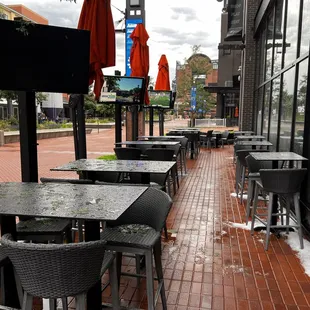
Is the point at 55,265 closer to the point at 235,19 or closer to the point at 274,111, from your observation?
the point at 274,111

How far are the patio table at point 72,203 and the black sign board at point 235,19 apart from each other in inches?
515

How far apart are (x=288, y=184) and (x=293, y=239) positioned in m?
0.77

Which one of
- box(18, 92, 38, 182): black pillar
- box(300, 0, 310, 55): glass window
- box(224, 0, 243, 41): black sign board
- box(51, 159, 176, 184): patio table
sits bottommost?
box(51, 159, 176, 184): patio table

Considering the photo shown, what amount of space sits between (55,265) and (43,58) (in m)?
2.04

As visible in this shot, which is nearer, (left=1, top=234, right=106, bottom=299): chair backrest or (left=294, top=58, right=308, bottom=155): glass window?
(left=1, top=234, right=106, bottom=299): chair backrest

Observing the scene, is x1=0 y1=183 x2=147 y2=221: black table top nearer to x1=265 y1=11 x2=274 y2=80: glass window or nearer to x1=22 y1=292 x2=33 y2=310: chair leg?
x1=22 y1=292 x2=33 y2=310: chair leg

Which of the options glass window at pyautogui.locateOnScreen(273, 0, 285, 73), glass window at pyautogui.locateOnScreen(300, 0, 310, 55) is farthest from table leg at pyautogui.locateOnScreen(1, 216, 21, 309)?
glass window at pyautogui.locateOnScreen(273, 0, 285, 73)

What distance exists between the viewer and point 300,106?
4969 mm

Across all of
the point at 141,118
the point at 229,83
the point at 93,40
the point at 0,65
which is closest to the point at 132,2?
the point at 141,118

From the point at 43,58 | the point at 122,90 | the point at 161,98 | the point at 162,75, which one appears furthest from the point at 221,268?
the point at 162,75

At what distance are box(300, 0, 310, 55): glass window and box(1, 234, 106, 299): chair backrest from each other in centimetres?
434

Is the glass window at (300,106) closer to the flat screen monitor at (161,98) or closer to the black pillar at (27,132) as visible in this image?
the black pillar at (27,132)

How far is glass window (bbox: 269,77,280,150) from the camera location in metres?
7.01

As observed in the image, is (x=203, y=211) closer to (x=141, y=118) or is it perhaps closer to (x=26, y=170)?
(x=26, y=170)
